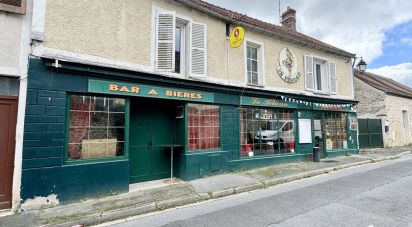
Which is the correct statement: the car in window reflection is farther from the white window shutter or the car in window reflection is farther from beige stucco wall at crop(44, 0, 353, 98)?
the white window shutter

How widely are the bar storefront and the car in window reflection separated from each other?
4 cm

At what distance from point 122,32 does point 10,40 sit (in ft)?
7.94

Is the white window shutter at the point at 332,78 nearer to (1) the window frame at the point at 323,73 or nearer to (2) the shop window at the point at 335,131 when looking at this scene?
(1) the window frame at the point at 323,73

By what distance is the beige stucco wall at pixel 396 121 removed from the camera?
16.0 metres

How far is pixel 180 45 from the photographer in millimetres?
7887

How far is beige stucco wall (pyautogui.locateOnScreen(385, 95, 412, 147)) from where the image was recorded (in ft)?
52.6

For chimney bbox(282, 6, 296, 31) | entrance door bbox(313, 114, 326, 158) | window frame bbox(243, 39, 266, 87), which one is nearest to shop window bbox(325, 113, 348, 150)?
entrance door bbox(313, 114, 326, 158)

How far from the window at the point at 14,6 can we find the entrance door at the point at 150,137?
3.22m

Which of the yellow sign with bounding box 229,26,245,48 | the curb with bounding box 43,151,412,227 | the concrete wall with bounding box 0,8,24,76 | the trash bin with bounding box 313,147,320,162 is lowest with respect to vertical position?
the curb with bounding box 43,151,412,227

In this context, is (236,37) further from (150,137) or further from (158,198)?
(158,198)

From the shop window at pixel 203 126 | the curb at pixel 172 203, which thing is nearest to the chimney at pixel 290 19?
the shop window at pixel 203 126

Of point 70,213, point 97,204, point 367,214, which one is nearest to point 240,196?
point 367,214

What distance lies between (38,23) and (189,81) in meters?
3.98

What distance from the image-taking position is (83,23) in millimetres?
5910
